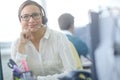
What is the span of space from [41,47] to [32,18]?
174 millimetres

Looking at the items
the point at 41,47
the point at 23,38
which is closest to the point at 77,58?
the point at 41,47

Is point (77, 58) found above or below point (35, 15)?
below

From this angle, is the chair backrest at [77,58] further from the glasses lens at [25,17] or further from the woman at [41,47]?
the glasses lens at [25,17]

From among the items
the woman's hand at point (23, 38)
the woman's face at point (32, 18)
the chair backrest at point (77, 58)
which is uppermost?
the woman's face at point (32, 18)

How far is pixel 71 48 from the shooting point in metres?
1.51

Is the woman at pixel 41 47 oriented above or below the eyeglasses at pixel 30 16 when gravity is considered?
below

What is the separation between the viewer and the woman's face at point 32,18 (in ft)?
5.05

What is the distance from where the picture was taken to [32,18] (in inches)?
60.8

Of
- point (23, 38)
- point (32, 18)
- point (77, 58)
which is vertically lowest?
point (77, 58)

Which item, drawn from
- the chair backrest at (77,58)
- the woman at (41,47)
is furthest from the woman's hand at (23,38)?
the chair backrest at (77,58)

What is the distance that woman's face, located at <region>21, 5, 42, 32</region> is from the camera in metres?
1.54

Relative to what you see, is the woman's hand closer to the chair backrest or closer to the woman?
the woman

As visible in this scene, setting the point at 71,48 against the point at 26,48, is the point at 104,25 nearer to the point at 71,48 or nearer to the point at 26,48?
the point at 71,48

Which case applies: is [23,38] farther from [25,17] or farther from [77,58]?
[77,58]
